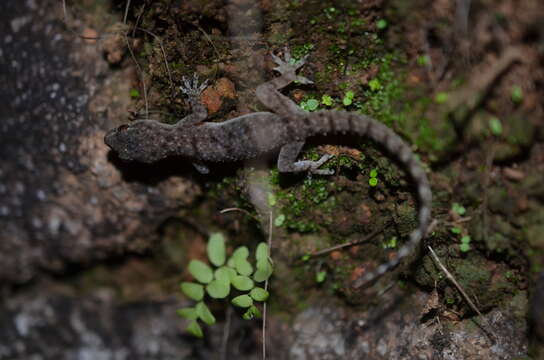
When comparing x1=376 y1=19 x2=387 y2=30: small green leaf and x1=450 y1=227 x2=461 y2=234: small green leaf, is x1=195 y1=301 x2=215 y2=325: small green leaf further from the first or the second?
x1=376 y1=19 x2=387 y2=30: small green leaf

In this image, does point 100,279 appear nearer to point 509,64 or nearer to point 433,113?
point 433,113

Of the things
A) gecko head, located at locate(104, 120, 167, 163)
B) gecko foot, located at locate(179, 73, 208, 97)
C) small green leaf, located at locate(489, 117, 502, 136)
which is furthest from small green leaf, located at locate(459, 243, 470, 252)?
gecko head, located at locate(104, 120, 167, 163)

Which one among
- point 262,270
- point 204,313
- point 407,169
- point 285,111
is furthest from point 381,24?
point 204,313

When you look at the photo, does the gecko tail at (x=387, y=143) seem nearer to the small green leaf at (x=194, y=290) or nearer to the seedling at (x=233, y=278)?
the seedling at (x=233, y=278)

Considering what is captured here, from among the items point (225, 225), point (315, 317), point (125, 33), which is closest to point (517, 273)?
point (315, 317)

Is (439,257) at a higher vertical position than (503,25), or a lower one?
lower
